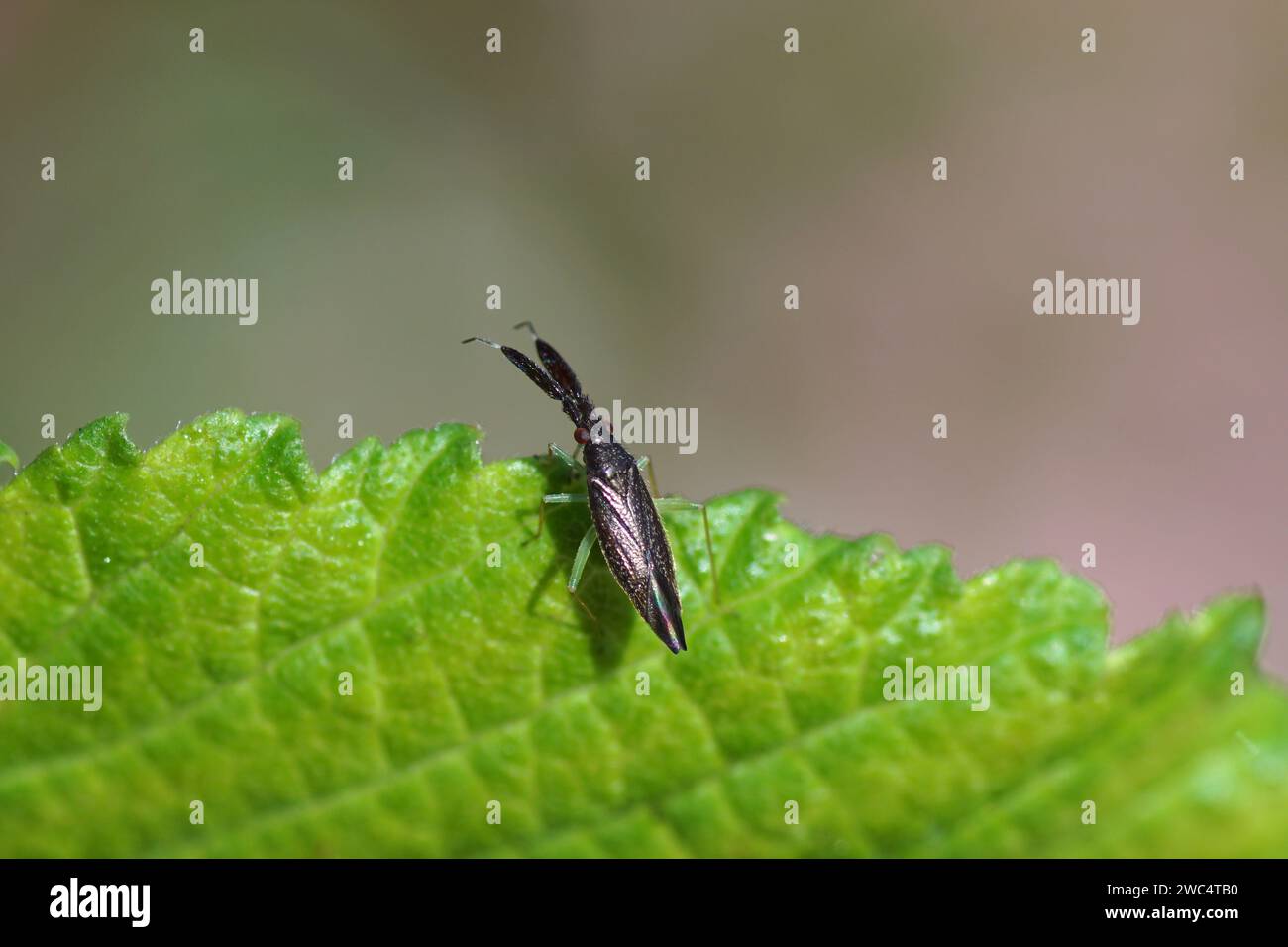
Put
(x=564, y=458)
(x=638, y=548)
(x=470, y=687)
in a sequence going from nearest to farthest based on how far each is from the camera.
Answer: (x=470, y=687)
(x=638, y=548)
(x=564, y=458)

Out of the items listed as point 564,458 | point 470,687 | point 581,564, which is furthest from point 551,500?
point 470,687

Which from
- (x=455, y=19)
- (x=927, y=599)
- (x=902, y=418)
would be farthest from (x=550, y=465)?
(x=455, y=19)

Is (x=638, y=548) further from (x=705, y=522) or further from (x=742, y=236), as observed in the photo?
(x=742, y=236)

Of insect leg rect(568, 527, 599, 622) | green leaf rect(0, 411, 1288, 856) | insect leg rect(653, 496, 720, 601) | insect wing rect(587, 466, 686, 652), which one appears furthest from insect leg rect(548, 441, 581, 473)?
green leaf rect(0, 411, 1288, 856)

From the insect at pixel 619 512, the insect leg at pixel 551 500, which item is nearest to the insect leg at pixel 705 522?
the insect at pixel 619 512

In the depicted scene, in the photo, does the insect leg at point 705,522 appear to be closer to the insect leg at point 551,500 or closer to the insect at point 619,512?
the insect at point 619,512

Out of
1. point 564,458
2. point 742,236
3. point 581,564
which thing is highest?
point 742,236

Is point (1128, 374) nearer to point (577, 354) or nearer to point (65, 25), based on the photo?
point (577, 354)
